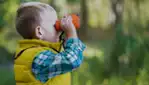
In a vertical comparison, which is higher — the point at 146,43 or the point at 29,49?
the point at 29,49

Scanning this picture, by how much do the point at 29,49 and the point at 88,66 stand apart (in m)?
0.59

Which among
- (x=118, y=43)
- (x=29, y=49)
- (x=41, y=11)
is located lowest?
(x=118, y=43)

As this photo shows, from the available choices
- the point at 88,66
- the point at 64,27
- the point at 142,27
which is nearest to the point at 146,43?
the point at 142,27

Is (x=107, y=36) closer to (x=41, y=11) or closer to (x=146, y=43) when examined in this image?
(x=146, y=43)

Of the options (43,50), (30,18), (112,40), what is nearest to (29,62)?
(43,50)

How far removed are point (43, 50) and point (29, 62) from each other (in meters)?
0.07

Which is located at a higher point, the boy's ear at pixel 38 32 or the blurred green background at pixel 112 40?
the boy's ear at pixel 38 32

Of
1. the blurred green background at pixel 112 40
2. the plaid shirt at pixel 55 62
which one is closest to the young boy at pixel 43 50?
the plaid shirt at pixel 55 62

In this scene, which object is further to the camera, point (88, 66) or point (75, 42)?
point (88, 66)

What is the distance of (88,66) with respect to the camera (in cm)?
194

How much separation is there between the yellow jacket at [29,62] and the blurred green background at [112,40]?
16.2 inches

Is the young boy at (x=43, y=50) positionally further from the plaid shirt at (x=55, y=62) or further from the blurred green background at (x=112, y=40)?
the blurred green background at (x=112, y=40)

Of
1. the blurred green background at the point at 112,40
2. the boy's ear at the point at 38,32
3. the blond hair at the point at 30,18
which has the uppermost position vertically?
the blond hair at the point at 30,18

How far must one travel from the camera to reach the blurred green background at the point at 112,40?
1935 millimetres
